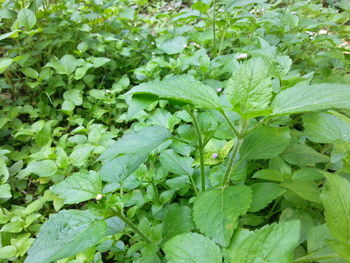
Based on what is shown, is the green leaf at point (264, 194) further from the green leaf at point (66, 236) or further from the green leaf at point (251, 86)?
the green leaf at point (66, 236)

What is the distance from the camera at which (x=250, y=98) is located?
0.79 meters

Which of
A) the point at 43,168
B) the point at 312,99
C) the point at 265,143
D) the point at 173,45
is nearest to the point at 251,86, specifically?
the point at 312,99

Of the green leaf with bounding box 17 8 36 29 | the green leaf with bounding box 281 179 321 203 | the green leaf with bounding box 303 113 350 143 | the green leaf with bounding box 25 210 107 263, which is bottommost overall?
the green leaf with bounding box 281 179 321 203

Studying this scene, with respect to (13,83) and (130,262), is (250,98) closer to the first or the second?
(130,262)

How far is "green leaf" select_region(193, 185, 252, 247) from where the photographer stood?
29.5 inches

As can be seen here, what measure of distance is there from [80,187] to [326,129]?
99 centimetres

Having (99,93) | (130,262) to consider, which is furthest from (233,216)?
(99,93)

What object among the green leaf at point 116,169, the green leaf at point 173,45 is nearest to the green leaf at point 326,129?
Answer: the green leaf at point 116,169

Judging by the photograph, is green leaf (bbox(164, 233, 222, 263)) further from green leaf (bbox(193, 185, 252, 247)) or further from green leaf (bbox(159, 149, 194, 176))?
green leaf (bbox(159, 149, 194, 176))

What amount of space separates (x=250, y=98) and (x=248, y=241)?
406mm

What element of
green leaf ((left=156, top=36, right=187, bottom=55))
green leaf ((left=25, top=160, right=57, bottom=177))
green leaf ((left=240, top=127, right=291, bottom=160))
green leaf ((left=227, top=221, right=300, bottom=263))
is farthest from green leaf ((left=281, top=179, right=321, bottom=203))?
green leaf ((left=156, top=36, right=187, bottom=55))

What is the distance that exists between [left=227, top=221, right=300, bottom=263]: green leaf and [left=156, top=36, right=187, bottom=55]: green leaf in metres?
1.69

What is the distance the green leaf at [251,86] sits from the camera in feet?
2.55

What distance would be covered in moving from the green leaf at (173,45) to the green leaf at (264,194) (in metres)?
1.42
